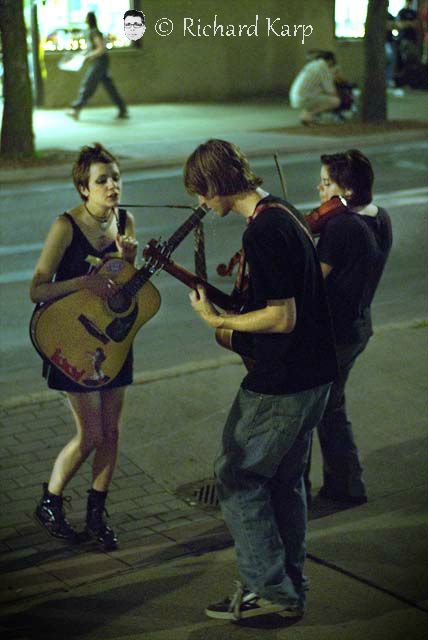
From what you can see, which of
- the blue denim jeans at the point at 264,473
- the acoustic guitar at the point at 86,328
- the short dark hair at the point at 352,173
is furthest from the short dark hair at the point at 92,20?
the blue denim jeans at the point at 264,473

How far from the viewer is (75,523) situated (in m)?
5.46

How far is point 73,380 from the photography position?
5.05 meters

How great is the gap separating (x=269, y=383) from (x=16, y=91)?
1488 centimetres

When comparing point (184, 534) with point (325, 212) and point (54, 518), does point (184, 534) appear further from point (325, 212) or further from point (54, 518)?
point (325, 212)

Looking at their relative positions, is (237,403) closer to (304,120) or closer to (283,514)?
(283,514)

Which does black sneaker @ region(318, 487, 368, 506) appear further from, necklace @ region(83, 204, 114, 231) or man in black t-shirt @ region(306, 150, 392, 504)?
necklace @ region(83, 204, 114, 231)

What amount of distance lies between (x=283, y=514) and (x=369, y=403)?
96.7 inches

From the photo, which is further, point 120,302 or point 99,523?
point 99,523

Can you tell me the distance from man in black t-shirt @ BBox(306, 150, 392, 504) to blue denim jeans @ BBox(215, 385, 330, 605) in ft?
3.21

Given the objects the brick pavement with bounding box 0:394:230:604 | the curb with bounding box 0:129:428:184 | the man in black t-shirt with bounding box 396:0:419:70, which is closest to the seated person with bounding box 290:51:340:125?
the curb with bounding box 0:129:428:184

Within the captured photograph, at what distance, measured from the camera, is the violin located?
526 cm

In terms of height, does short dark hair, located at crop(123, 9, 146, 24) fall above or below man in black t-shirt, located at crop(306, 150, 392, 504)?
above

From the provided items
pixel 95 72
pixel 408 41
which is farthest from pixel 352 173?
pixel 408 41

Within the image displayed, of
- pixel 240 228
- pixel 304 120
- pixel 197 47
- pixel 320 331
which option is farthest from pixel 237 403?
pixel 197 47
